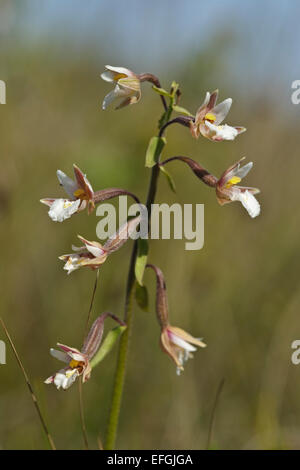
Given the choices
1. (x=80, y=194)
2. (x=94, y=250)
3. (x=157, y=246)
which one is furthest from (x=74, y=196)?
(x=157, y=246)

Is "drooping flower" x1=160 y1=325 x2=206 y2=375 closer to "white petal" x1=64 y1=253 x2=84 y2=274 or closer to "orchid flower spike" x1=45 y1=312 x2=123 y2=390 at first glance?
"orchid flower spike" x1=45 y1=312 x2=123 y2=390

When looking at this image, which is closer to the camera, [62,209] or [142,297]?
[62,209]

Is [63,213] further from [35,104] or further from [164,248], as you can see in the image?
[35,104]

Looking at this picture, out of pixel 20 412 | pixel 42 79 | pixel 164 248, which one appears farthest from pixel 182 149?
pixel 20 412

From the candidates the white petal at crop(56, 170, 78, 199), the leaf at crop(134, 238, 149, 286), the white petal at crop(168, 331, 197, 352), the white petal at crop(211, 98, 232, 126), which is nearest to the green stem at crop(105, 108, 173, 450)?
the leaf at crop(134, 238, 149, 286)

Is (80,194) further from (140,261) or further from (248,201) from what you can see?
(248,201)

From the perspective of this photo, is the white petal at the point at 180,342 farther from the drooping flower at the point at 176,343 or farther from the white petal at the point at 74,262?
the white petal at the point at 74,262

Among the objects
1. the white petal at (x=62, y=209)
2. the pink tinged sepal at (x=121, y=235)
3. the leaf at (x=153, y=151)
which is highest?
the leaf at (x=153, y=151)

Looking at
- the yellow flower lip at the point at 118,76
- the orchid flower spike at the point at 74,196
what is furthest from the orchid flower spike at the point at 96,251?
the yellow flower lip at the point at 118,76
